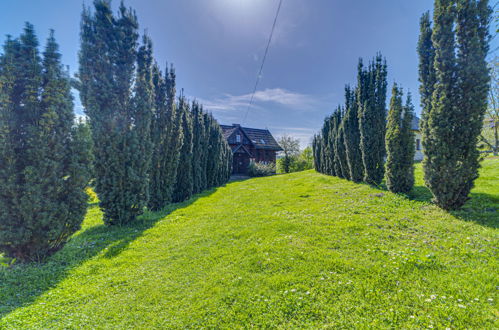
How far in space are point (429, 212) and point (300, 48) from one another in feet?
30.4

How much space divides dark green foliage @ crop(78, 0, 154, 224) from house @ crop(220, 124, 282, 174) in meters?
19.7

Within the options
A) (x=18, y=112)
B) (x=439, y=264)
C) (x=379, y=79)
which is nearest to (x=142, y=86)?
(x=18, y=112)

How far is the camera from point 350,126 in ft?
Result: 36.5

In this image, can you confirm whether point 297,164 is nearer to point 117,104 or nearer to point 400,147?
point 400,147

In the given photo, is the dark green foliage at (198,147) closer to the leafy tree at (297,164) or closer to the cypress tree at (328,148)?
the cypress tree at (328,148)

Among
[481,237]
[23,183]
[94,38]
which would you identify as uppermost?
[94,38]

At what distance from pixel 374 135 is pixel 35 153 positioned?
1137cm

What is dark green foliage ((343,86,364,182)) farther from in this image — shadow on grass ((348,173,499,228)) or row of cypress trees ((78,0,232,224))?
row of cypress trees ((78,0,232,224))

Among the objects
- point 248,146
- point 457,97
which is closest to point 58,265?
point 457,97

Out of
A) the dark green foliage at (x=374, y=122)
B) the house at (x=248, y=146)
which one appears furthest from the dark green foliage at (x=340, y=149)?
the house at (x=248, y=146)

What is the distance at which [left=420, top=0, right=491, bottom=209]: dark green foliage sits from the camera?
4754mm

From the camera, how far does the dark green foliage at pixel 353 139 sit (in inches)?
412

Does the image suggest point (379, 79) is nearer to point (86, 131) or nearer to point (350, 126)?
point (350, 126)

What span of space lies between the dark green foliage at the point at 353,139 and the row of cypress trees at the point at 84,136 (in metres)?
8.95
